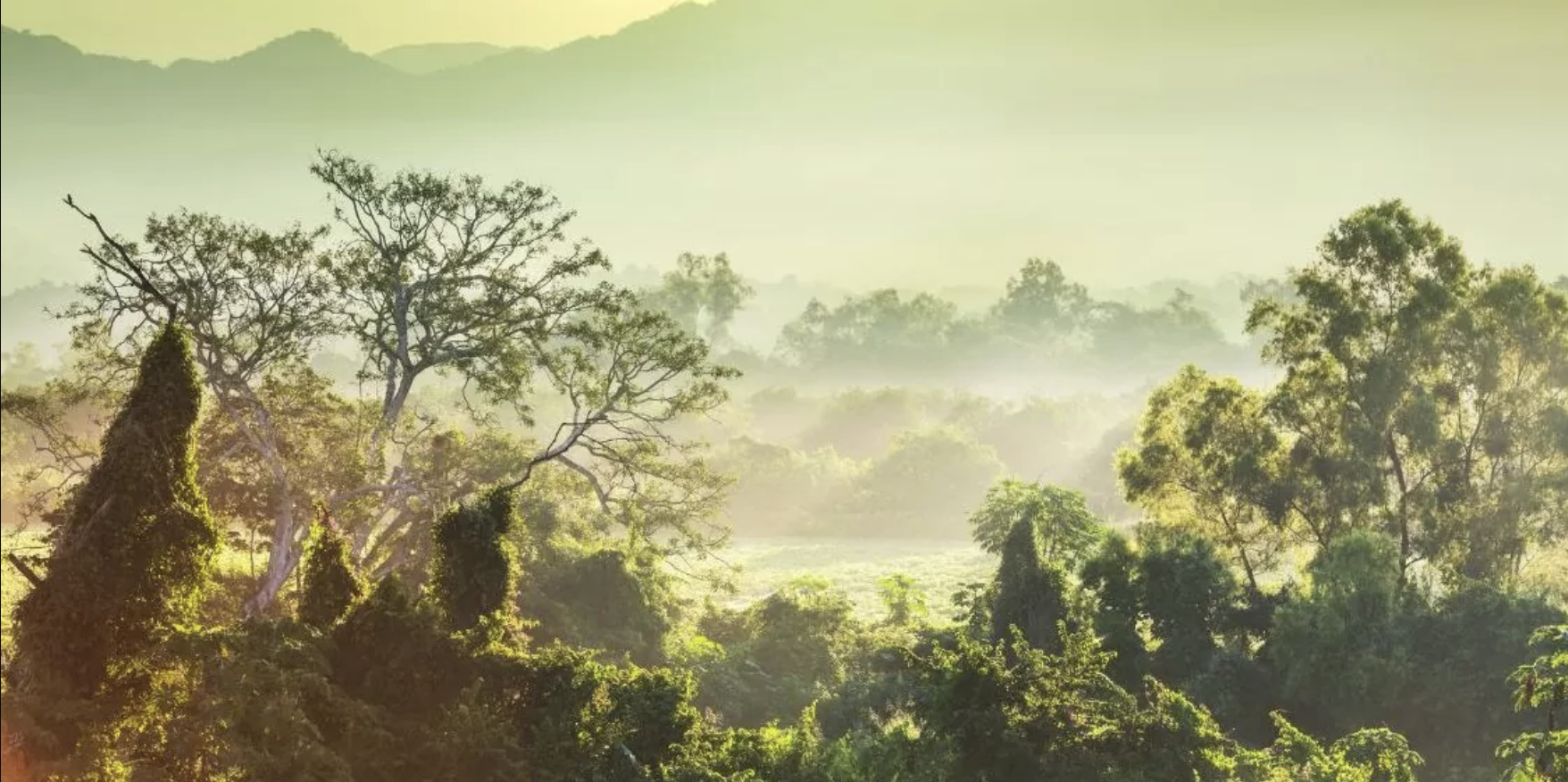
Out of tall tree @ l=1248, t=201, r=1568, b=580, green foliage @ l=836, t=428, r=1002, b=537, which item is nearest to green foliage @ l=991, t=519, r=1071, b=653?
tall tree @ l=1248, t=201, r=1568, b=580

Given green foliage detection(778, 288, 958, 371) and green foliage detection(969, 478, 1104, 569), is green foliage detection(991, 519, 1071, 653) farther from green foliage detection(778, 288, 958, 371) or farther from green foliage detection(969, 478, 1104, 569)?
green foliage detection(778, 288, 958, 371)

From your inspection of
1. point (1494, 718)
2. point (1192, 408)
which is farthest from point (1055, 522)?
point (1494, 718)

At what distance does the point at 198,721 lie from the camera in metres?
11.9

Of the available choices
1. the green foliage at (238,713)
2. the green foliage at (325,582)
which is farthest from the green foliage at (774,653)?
the green foliage at (238,713)

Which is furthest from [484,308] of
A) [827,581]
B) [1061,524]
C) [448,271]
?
[1061,524]

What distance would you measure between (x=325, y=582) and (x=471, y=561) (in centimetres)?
220

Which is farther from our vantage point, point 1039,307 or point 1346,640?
point 1039,307

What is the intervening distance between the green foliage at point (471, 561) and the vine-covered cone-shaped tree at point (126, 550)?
12.6 ft

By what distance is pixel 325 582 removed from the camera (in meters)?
14.4

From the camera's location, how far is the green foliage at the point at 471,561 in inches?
600

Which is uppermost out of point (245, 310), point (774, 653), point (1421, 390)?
point (1421, 390)

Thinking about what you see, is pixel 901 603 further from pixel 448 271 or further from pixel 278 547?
pixel 278 547

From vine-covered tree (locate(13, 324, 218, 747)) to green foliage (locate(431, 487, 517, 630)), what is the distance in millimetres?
3817

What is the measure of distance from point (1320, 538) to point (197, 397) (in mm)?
28508
